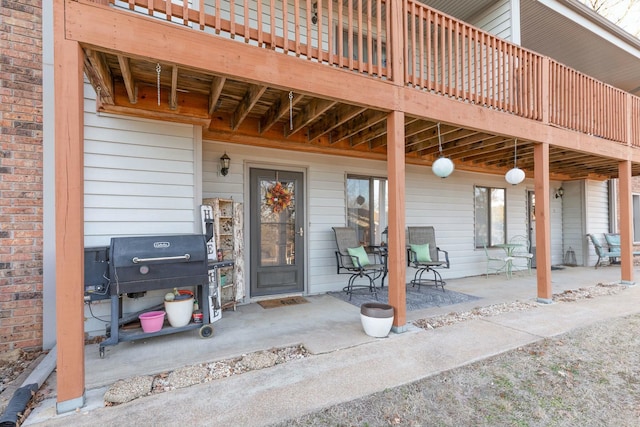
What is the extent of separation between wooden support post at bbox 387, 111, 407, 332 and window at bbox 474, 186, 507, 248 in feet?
14.4

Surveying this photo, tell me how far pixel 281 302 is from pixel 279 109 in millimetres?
2616

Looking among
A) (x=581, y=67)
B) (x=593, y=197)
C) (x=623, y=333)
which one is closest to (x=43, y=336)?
(x=623, y=333)

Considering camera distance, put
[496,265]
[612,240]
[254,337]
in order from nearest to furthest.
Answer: [254,337] → [496,265] → [612,240]

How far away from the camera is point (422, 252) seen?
5355 mm

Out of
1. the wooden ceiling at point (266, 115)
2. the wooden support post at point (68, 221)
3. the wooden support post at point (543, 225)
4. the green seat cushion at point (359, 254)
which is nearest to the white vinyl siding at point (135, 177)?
the wooden ceiling at point (266, 115)

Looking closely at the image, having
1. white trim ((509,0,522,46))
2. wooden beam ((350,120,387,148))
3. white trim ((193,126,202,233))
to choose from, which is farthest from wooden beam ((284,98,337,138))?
white trim ((509,0,522,46))

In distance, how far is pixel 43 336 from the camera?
9.39 ft

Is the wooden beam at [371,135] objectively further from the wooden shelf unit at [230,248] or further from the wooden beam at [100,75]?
the wooden beam at [100,75]

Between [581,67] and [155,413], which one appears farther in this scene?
[581,67]

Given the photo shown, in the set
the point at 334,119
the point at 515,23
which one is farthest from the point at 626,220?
the point at 334,119

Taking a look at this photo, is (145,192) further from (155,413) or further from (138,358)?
(155,413)

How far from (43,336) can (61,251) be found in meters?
1.61

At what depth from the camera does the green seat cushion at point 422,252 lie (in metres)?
5.32

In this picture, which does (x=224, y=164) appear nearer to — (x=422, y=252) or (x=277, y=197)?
(x=277, y=197)
